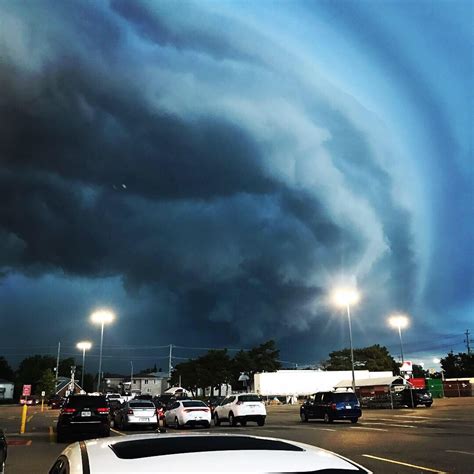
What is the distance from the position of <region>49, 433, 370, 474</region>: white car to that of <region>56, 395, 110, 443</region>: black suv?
18254mm

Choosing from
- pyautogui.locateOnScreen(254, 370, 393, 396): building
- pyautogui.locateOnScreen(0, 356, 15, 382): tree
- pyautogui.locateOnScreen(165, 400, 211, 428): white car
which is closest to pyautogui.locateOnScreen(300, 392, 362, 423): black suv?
pyautogui.locateOnScreen(165, 400, 211, 428): white car

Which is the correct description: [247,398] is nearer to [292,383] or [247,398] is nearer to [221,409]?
[221,409]

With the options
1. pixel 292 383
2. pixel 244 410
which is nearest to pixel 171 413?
pixel 244 410

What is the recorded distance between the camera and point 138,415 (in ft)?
83.3

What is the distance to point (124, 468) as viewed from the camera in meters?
2.56

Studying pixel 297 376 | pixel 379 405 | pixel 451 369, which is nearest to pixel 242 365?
pixel 297 376

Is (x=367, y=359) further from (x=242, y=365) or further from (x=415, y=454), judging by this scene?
(x=415, y=454)

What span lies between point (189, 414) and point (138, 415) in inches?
109

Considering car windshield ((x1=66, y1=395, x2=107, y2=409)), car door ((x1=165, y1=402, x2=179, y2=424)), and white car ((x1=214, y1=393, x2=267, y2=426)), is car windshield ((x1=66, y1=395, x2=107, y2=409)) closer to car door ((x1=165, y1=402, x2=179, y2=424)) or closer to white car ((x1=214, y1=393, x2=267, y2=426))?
car door ((x1=165, y1=402, x2=179, y2=424))

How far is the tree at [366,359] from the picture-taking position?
105m

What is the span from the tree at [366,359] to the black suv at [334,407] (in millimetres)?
76436

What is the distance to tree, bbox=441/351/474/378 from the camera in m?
104

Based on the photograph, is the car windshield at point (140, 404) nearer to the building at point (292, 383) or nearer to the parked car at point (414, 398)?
the parked car at point (414, 398)

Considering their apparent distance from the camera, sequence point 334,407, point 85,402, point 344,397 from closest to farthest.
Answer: point 85,402, point 334,407, point 344,397
